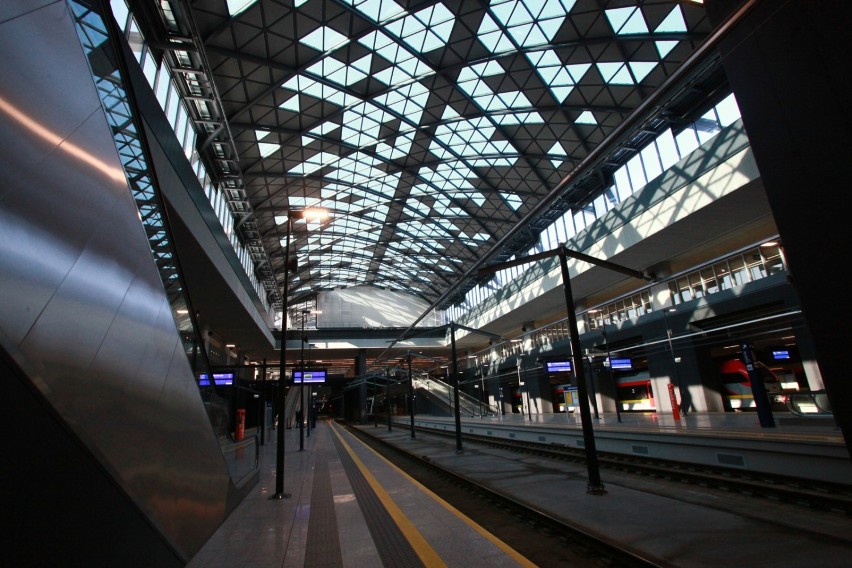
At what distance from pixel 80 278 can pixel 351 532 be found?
5.07m

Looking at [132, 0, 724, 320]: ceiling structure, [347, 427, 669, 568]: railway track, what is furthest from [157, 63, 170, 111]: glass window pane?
[347, 427, 669, 568]: railway track

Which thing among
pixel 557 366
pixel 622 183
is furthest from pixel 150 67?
pixel 622 183

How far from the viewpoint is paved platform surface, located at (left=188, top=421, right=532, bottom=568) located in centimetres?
502

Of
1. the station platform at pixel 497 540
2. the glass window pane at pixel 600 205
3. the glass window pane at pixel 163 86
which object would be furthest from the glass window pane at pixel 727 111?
the glass window pane at pixel 163 86

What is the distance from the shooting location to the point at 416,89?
26.2m

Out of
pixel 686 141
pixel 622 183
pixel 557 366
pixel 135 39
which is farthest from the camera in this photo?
pixel 622 183

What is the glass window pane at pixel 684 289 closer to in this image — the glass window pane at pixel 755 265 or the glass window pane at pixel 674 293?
the glass window pane at pixel 674 293

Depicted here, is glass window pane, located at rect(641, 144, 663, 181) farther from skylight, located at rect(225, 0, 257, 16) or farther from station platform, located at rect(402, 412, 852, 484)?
skylight, located at rect(225, 0, 257, 16)

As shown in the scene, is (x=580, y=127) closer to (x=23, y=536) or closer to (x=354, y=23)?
(x=354, y=23)

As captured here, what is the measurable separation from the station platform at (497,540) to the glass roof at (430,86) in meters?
9.71

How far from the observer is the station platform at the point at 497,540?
4.98 m

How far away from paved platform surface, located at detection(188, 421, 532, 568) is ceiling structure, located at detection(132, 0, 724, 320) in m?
6.90

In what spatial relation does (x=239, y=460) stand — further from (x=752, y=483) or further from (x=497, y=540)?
(x=752, y=483)

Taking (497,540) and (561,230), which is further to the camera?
(561,230)
